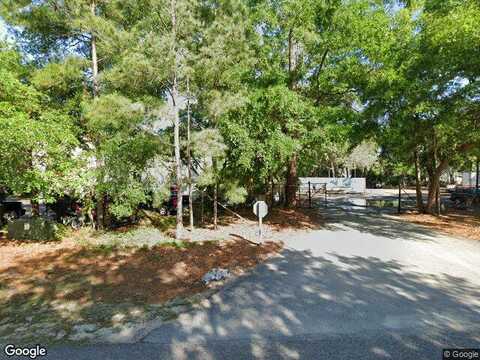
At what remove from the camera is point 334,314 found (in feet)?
15.0

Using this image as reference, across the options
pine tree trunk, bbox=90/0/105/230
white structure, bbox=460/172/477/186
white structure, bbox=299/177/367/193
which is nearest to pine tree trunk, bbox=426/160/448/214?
pine tree trunk, bbox=90/0/105/230

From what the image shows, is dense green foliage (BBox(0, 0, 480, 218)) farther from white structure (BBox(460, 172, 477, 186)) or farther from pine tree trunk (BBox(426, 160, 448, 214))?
white structure (BBox(460, 172, 477, 186))

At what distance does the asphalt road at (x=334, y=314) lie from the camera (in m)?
3.65

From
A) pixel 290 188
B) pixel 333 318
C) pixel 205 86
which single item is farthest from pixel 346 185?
pixel 333 318

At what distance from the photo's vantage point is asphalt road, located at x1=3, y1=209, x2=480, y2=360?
365cm

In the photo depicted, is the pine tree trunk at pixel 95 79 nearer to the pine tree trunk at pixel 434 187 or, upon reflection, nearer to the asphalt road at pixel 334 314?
the asphalt road at pixel 334 314

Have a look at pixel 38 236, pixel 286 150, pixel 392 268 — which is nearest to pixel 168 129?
pixel 286 150

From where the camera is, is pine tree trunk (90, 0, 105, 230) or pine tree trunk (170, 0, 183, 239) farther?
pine tree trunk (90, 0, 105, 230)

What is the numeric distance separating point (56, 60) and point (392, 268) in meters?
12.6

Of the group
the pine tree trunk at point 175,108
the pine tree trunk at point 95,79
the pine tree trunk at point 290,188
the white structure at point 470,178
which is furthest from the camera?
the white structure at point 470,178

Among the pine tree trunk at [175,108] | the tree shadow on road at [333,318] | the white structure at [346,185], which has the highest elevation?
the pine tree trunk at [175,108]

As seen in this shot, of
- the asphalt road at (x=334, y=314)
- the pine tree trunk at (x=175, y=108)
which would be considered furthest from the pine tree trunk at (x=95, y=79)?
the asphalt road at (x=334, y=314)

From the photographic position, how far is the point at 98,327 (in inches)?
168

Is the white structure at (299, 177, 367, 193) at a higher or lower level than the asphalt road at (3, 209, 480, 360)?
higher
